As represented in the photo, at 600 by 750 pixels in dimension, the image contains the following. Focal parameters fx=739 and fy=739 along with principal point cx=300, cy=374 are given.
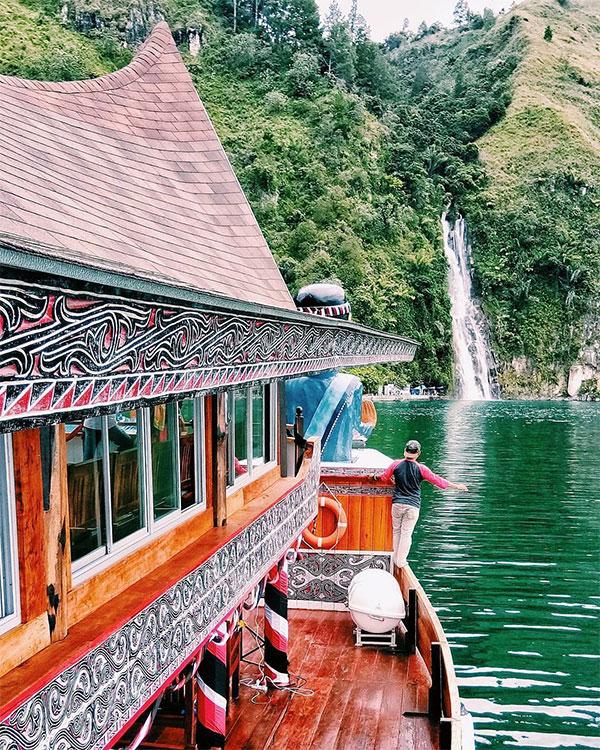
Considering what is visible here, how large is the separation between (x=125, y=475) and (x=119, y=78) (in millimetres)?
7086

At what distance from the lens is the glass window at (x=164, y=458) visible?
14.0ft

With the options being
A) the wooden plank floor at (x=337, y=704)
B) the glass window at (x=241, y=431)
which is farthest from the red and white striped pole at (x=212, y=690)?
the glass window at (x=241, y=431)

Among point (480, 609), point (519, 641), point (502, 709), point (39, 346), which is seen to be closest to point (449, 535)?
point (480, 609)

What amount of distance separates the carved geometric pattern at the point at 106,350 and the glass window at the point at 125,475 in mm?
718

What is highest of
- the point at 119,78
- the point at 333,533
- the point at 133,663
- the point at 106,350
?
the point at 119,78

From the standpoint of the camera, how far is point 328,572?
9.29m

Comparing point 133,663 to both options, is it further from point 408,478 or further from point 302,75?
point 302,75

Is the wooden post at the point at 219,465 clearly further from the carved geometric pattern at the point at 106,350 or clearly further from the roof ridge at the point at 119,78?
the roof ridge at the point at 119,78

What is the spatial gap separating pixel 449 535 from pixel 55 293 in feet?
58.5

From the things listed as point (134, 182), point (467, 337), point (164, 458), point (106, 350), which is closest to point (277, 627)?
point (164, 458)

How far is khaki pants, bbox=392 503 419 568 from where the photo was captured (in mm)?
8883

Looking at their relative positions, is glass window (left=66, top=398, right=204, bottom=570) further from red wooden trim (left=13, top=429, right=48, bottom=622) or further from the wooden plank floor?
the wooden plank floor

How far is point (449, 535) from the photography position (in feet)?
61.5

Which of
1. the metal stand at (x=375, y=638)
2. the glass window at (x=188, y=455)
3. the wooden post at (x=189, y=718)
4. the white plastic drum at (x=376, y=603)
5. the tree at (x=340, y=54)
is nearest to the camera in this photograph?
the glass window at (x=188, y=455)
